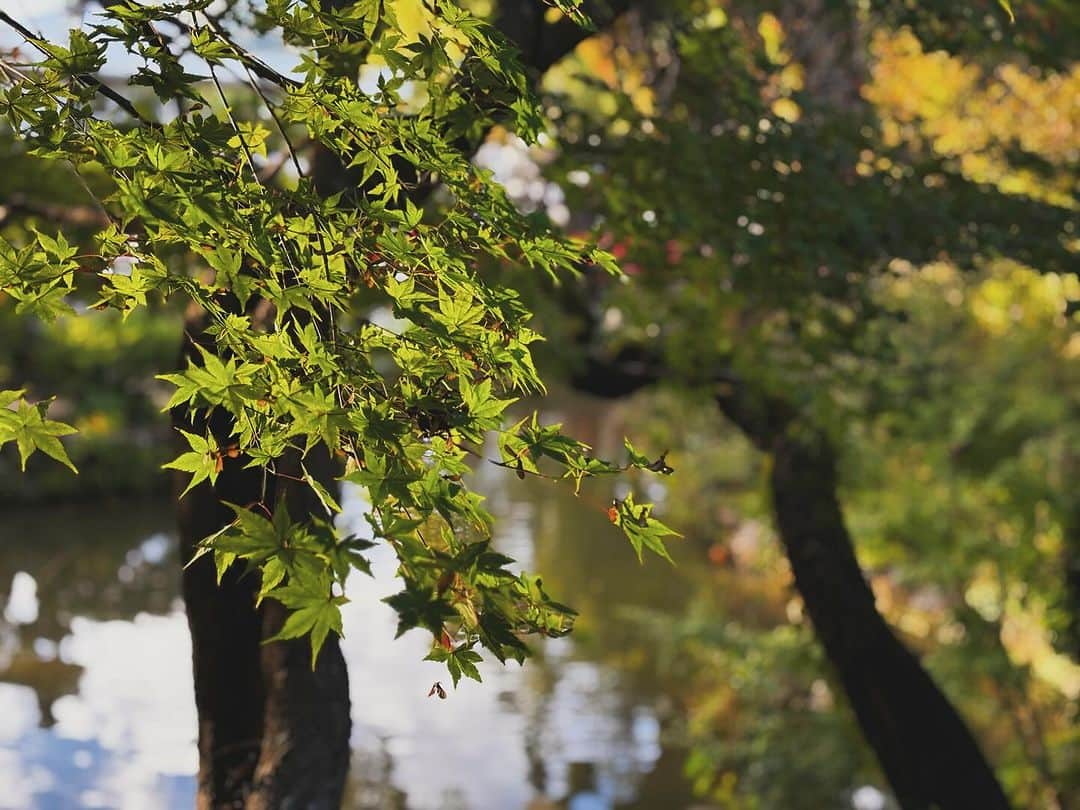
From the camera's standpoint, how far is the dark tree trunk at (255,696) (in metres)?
3.48

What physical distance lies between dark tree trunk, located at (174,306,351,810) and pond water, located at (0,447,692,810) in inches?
120

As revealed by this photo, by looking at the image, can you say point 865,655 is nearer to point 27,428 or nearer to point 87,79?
point 87,79

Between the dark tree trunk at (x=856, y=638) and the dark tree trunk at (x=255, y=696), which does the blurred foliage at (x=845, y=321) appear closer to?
the dark tree trunk at (x=856, y=638)

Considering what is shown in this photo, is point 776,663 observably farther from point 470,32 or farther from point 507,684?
point 470,32

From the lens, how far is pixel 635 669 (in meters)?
10.7

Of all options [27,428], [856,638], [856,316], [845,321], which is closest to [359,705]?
[856,638]

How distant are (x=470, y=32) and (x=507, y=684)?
27.7 ft

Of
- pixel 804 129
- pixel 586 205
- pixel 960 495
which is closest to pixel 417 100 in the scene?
pixel 586 205

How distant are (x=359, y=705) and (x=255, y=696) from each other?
5666 millimetres

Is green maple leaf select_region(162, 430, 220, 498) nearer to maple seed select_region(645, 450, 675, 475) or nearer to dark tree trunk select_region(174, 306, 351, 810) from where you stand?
maple seed select_region(645, 450, 675, 475)

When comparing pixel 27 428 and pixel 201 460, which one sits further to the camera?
pixel 201 460

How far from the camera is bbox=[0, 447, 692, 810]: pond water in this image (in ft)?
23.9

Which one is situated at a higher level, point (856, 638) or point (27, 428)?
point (856, 638)

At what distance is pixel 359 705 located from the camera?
29.9ft
